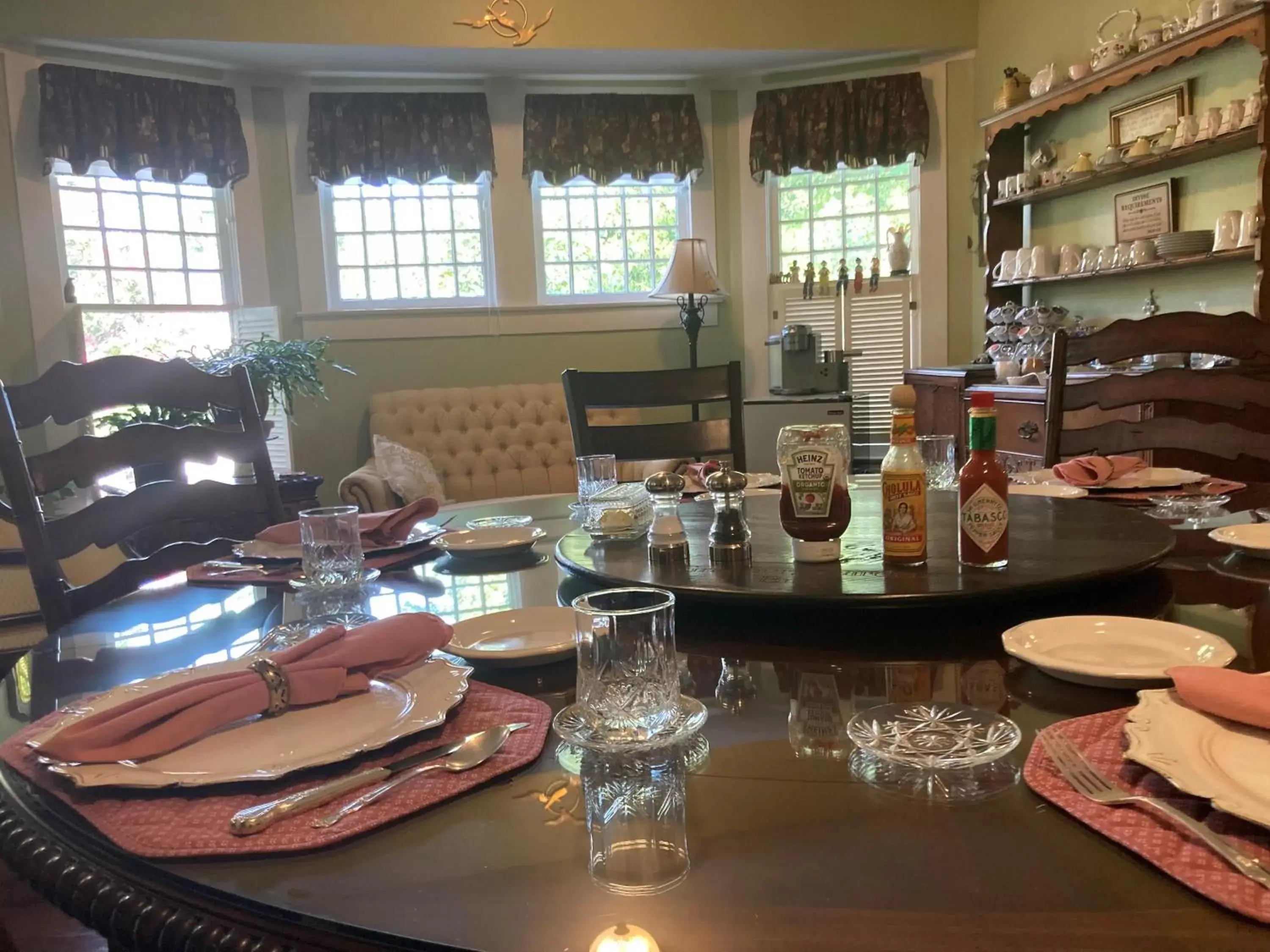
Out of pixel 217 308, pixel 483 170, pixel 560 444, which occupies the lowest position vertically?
pixel 560 444

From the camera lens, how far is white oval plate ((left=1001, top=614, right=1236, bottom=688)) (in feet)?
2.65

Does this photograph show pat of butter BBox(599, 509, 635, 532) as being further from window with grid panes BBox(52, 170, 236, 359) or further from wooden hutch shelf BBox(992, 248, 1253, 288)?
window with grid panes BBox(52, 170, 236, 359)

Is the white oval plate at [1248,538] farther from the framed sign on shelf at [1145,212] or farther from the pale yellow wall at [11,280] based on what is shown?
the pale yellow wall at [11,280]

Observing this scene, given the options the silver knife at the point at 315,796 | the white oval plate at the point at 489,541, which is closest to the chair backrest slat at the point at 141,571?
the white oval plate at the point at 489,541

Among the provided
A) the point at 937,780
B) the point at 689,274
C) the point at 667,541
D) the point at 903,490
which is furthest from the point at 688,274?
the point at 937,780

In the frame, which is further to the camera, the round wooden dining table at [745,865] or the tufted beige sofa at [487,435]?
the tufted beige sofa at [487,435]

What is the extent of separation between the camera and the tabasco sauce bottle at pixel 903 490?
3.36 ft

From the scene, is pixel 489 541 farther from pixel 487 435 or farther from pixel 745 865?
pixel 487 435

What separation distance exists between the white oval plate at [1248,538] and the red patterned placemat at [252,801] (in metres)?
1.02

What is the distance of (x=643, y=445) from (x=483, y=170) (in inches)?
107

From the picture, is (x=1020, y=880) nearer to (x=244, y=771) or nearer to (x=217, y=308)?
(x=244, y=771)

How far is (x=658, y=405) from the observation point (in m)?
2.39

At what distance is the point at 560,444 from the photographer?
13.9 feet

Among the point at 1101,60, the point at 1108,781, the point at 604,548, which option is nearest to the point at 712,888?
the point at 1108,781
